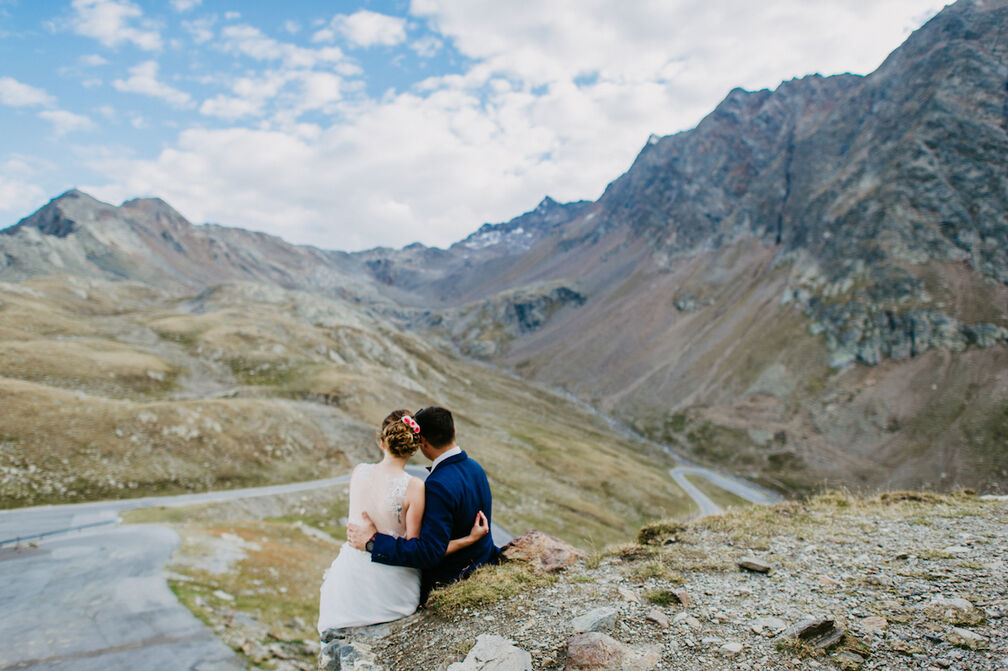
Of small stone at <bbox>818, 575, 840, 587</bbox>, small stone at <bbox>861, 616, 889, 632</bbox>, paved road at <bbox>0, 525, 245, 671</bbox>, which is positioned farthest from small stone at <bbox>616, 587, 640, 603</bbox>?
paved road at <bbox>0, 525, 245, 671</bbox>

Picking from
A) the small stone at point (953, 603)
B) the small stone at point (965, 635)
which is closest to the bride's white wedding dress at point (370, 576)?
the small stone at point (965, 635)

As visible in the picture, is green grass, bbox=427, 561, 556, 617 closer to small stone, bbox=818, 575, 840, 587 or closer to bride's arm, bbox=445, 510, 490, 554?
bride's arm, bbox=445, 510, 490, 554

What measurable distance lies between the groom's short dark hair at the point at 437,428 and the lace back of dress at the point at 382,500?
684 millimetres

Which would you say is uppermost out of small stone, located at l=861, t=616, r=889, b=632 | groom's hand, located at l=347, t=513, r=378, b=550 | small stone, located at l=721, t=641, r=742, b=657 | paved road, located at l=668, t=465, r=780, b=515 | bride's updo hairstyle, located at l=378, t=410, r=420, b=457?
bride's updo hairstyle, located at l=378, t=410, r=420, b=457

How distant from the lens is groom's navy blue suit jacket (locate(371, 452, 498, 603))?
782 cm

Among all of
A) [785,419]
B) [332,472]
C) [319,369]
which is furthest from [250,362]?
[785,419]

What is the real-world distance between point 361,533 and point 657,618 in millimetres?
4761

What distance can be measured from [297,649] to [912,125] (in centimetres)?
22036

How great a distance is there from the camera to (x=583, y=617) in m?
8.13

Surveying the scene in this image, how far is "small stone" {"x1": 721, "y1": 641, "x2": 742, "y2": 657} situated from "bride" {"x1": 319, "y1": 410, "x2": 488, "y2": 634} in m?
4.00

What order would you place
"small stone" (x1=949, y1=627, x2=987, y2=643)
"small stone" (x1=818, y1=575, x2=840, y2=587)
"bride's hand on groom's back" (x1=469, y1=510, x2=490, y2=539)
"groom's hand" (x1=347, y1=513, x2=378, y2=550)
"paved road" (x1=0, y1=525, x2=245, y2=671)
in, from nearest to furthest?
"small stone" (x1=949, y1=627, x2=987, y2=643), "groom's hand" (x1=347, y1=513, x2=378, y2=550), "bride's hand on groom's back" (x1=469, y1=510, x2=490, y2=539), "small stone" (x1=818, y1=575, x2=840, y2=587), "paved road" (x1=0, y1=525, x2=245, y2=671)

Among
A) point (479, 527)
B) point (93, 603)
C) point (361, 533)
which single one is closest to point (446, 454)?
point (479, 527)

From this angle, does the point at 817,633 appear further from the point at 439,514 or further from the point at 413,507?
the point at 413,507

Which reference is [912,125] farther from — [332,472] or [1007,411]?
[332,472]
